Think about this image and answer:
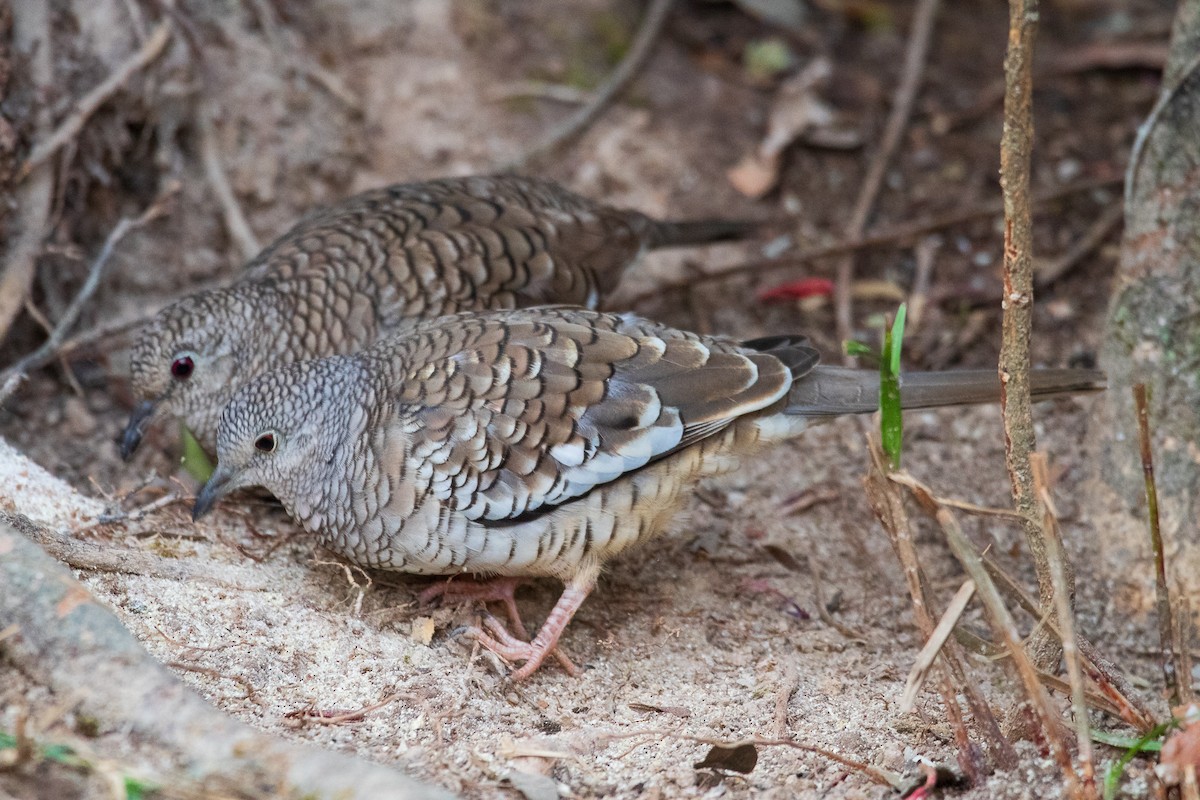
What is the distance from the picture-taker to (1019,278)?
8.98ft

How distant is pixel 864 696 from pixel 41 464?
110 inches

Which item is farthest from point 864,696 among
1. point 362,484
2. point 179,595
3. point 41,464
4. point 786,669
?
point 41,464

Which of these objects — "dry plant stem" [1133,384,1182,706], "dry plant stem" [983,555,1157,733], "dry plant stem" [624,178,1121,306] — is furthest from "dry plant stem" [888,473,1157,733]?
"dry plant stem" [624,178,1121,306]

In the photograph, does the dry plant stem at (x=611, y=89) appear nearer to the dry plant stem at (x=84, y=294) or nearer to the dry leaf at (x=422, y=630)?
the dry plant stem at (x=84, y=294)

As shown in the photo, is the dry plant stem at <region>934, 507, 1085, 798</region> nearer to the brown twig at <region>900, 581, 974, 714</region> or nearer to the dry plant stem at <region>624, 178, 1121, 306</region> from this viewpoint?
the brown twig at <region>900, 581, 974, 714</region>

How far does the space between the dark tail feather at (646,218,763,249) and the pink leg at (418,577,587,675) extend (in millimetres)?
1701

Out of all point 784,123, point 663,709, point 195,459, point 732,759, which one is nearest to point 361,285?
point 195,459

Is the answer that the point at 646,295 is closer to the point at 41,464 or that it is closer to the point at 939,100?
the point at 939,100

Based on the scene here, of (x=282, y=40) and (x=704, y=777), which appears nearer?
(x=704, y=777)

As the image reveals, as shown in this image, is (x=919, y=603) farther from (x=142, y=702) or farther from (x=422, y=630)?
(x=142, y=702)

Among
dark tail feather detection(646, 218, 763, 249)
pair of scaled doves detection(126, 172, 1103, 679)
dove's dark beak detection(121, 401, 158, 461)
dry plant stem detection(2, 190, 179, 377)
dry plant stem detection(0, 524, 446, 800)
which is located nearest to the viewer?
dry plant stem detection(0, 524, 446, 800)

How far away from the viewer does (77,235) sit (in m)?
4.78

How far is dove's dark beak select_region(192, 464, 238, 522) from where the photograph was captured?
3.52 m

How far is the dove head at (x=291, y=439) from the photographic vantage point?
3.51 meters
